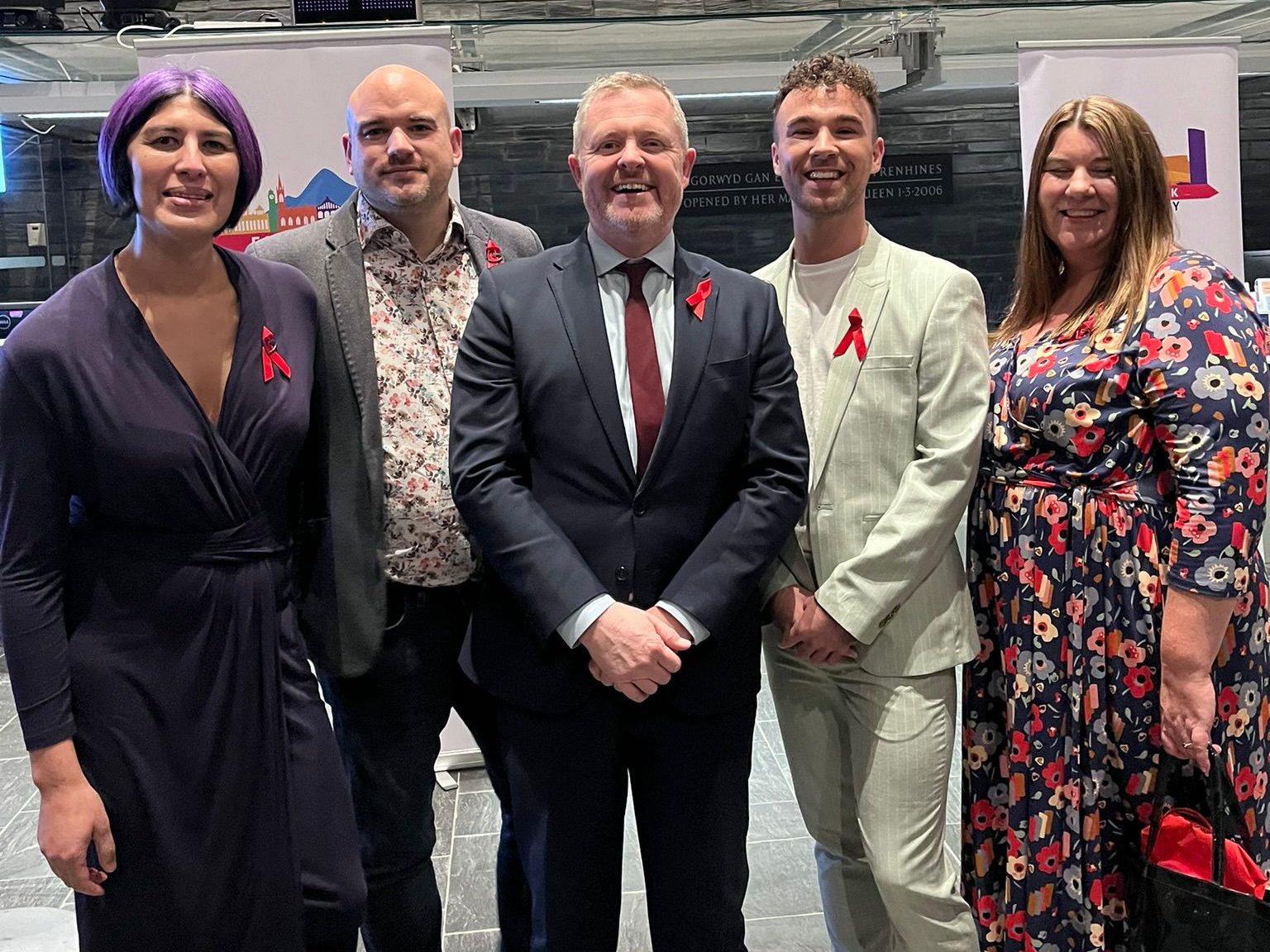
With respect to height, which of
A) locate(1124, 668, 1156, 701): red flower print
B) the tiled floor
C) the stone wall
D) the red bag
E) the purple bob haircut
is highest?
the stone wall

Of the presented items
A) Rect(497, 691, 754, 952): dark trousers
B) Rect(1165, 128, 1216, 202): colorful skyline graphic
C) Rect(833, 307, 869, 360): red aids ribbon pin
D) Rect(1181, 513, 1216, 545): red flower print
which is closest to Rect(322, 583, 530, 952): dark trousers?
Rect(497, 691, 754, 952): dark trousers

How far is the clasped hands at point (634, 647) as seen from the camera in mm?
1719

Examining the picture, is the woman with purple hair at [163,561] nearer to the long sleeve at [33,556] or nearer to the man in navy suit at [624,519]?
the long sleeve at [33,556]

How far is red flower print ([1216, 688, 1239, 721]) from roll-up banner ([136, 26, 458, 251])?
2.49m

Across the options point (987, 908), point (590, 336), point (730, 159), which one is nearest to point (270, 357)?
point (590, 336)

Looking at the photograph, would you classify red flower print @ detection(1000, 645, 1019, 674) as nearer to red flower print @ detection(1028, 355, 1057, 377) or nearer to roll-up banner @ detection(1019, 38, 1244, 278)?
red flower print @ detection(1028, 355, 1057, 377)

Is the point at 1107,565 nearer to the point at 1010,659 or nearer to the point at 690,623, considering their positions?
the point at 1010,659

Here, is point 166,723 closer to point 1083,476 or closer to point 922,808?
point 922,808

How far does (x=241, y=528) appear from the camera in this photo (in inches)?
67.1

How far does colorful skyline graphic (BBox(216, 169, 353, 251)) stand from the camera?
339 centimetres

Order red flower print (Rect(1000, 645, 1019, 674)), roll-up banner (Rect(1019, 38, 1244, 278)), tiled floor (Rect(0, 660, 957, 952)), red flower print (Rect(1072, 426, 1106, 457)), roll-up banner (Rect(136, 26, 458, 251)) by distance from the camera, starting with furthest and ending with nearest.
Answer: roll-up banner (Rect(1019, 38, 1244, 278)), roll-up banner (Rect(136, 26, 458, 251)), tiled floor (Rect(0, 660, 957, 952)), red flower print (Rect(1000, 645, 1019, 674)), red flower print (Rect(1072, 426, 1106, 457))

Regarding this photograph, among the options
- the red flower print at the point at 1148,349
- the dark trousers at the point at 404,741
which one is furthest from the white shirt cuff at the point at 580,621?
the red flower print at the point at 1148,349

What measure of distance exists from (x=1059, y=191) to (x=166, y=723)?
66.9 inches

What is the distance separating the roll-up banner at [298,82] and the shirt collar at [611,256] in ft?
5.30
